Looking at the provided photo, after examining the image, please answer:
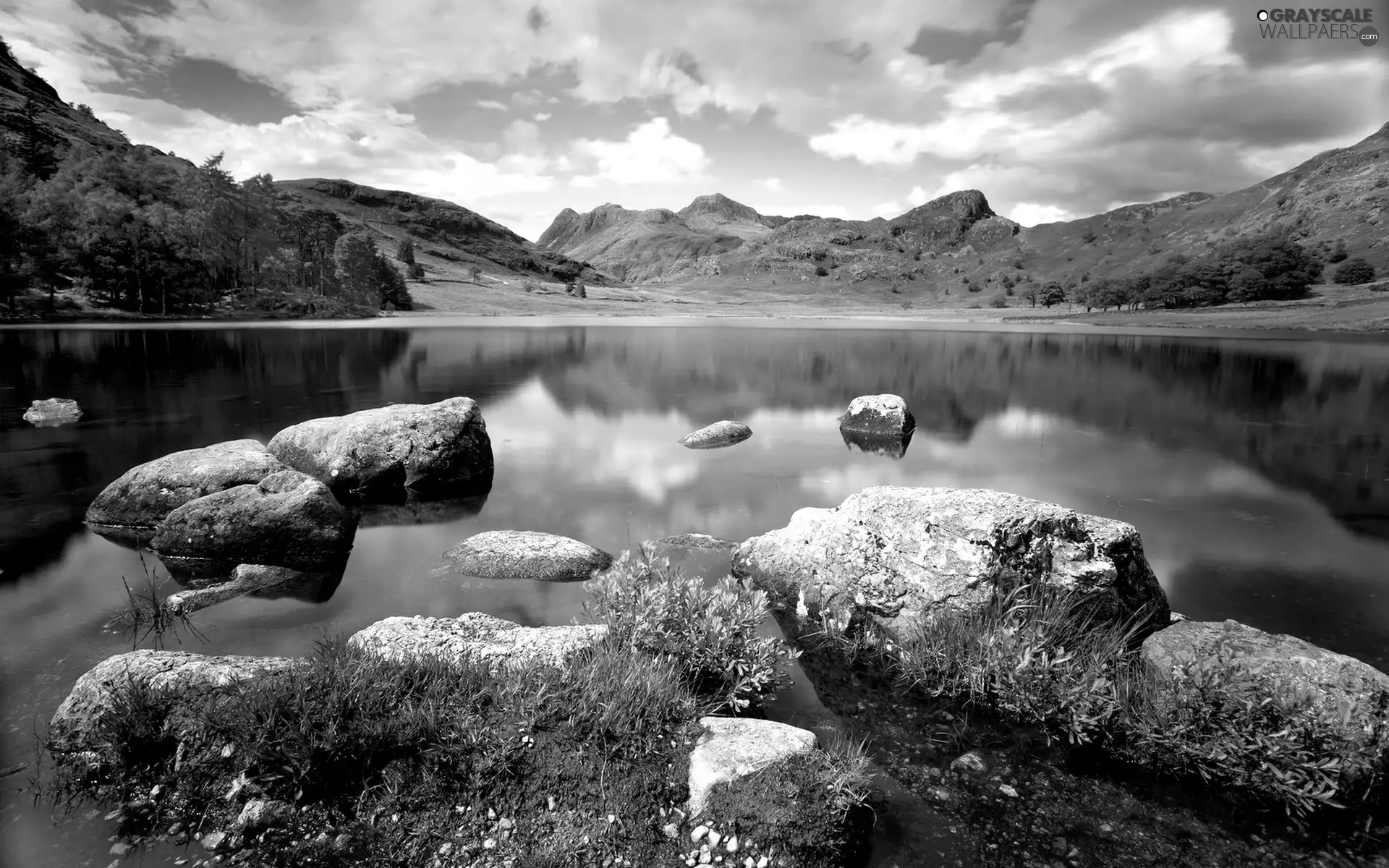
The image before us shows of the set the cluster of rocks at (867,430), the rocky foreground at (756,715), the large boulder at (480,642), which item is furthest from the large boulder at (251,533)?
the cluster of rocks at (867,430)

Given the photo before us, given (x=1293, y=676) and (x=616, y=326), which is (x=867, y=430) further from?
(x=616, y=326)

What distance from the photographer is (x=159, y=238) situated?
3172 inches

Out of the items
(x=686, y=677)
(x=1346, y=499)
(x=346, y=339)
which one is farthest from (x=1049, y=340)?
(x=686, y=677)

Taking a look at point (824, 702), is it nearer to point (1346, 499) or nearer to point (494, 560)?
point (494, 560)

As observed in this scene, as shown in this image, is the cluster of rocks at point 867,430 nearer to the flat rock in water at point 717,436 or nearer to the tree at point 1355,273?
the flat rock in water at point 717,436

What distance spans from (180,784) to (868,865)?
584cm

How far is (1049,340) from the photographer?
78062 mm

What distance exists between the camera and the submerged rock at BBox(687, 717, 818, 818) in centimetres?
533

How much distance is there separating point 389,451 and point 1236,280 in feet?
558

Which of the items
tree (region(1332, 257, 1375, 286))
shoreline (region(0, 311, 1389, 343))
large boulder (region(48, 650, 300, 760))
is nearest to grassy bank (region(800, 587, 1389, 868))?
large boulder (region(48, 650, 300, 760))

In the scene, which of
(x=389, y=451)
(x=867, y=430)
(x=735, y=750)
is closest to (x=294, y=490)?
(x=389, y=451)

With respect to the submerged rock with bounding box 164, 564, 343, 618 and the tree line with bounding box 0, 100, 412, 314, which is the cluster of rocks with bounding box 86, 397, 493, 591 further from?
the tree line with bounding box 0, 100, 412, 314

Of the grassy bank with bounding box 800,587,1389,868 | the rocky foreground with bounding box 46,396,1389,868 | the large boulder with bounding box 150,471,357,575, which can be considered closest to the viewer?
the rocky foreground with bounding box 46,396,1389,868

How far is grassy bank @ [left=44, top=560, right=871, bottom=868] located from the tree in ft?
660
